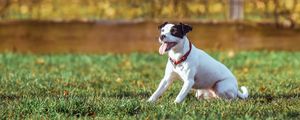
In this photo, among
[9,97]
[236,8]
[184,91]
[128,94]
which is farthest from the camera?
[236,8]

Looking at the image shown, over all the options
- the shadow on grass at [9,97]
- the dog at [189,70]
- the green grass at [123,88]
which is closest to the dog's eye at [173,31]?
the dog at [189,70]

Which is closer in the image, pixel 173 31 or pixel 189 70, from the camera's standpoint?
pixel 173 31

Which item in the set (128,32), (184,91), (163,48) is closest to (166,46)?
(163,48)

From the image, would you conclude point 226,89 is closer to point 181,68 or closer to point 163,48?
point 181,68

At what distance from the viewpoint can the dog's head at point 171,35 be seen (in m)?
7.62

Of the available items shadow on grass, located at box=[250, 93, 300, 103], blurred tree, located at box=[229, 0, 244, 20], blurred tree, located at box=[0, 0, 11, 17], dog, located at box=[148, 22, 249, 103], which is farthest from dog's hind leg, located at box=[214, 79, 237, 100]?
blurred tree, located at box=[0, 0, 11, 17]

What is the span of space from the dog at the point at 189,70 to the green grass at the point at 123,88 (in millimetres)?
137

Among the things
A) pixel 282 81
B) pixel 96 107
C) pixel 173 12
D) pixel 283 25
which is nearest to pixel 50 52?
pixel 173 12

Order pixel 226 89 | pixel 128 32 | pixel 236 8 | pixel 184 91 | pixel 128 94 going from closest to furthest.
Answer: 1. pixel 184 91
2. pixel 226 89
3. pixel 128 94
4. pixel 128 32
5. pixel 236 8

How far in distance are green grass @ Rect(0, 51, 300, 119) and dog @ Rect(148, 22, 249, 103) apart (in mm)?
137

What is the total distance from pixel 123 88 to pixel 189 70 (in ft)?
5.69

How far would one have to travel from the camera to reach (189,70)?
7848 millimetres

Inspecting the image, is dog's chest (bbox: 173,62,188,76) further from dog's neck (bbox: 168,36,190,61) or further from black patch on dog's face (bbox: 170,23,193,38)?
black patch on dog's face (bbox: 170,23,193,38)

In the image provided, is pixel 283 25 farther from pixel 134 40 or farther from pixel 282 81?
pixel 282 81
